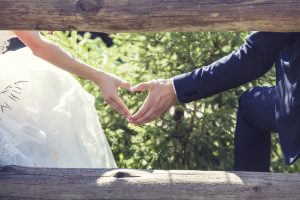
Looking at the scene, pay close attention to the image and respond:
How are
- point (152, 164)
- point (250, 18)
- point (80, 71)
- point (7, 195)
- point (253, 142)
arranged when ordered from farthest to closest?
point (152, 164)
point (80, 71)
point (253, 142)
point (7, 195)
point (250, 18)

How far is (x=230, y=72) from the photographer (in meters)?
2.67

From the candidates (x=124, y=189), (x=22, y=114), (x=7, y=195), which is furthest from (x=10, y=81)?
(x=124, y=189)

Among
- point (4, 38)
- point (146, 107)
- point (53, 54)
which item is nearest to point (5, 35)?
point (4, 38)

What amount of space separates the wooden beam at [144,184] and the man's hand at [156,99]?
14.5 inches

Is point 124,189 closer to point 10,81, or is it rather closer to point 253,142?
point 253,142

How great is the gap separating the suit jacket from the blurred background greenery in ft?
3.53

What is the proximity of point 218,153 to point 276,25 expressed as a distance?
5.90ft

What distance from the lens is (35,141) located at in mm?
3092

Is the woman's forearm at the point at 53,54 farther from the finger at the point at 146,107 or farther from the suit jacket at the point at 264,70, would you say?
the suit jacket at the point at 264,70

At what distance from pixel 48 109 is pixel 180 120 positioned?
3.08 feet

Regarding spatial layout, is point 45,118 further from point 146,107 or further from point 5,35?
point 146,107

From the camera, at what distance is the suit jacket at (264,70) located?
2525 mm

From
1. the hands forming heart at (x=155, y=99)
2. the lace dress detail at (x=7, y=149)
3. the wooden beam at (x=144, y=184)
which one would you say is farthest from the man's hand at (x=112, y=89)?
the wooden beam at (x=144, y=184)

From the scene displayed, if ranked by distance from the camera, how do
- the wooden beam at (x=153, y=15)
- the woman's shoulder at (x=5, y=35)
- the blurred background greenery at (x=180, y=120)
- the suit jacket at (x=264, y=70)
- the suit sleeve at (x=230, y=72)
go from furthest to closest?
the blurred background greenery at (x=180, y=120) → the woman's shoulder at (x=5, y=35) → the suit sleeve at (x=230, y=72) → the suit jacket at (x=264, y=70) → the wooden beam at (x=153, y=15)
